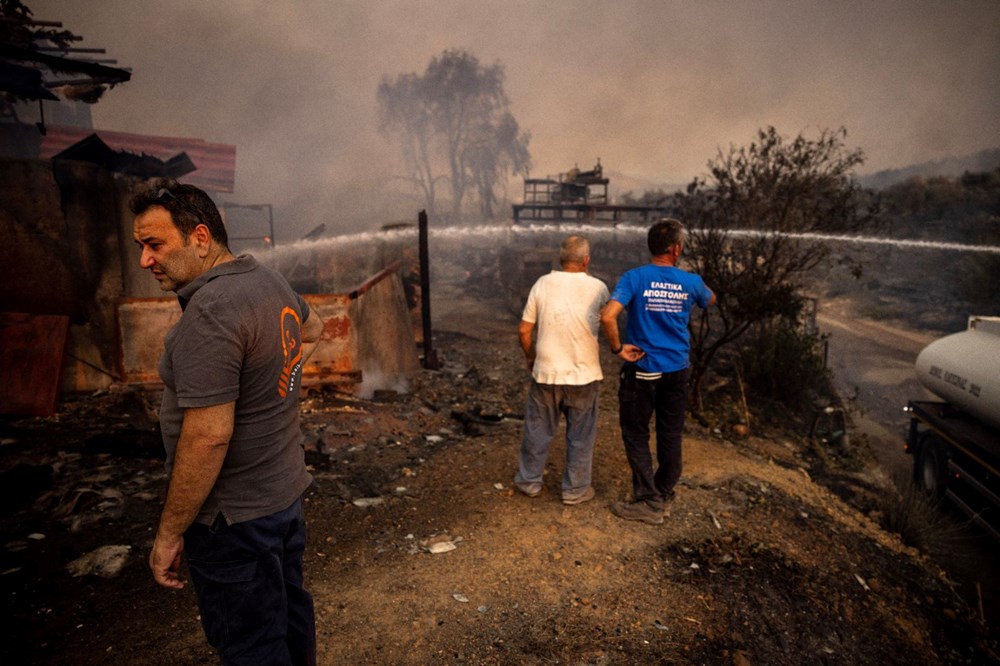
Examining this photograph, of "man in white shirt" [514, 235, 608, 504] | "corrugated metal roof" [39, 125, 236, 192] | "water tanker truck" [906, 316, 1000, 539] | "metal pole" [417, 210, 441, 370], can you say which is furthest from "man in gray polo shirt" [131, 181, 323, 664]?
"corrugated metal roof" [39, 125, 236, 192]

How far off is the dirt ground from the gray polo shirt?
4.30 ft

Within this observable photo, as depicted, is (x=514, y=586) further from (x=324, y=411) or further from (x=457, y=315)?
(x=457, y=315)

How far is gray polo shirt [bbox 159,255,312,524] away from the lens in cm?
152

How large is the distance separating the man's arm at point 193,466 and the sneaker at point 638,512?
117 inches

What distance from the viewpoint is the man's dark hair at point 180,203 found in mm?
1652

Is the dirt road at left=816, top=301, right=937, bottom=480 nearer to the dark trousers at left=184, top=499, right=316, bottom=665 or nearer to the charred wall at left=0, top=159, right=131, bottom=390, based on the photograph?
the dark trousers at left=184, top=499, right=316, bottom=665

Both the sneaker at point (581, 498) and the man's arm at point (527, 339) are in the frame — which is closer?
the man's arm at point (527, 339)

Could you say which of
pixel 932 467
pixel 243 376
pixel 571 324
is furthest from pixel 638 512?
pixel 932 467

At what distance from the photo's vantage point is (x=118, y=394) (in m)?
6.23

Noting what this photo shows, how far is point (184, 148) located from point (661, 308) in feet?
69.9

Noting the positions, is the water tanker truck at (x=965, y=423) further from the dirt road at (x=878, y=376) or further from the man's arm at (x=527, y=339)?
the man's arm at (x=527, y=339)

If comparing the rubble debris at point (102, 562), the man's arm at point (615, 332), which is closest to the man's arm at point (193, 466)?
the rubble debris at point (102, 562)

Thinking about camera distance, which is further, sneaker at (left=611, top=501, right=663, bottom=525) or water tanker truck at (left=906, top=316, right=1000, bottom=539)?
water tanker truck at (left=906, top=316, right=1000, bottom=539)

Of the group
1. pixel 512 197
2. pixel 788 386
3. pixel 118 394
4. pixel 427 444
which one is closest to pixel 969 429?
pixel 788 386
